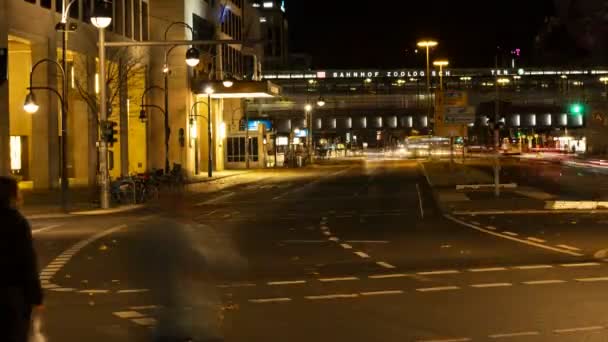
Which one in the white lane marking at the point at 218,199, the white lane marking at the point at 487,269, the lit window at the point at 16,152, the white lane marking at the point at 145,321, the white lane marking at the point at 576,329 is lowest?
the white lane marking at the point at 487,269

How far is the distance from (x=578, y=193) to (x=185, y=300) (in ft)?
107

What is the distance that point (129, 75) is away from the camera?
59844 millimetres

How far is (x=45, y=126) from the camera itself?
173 feet

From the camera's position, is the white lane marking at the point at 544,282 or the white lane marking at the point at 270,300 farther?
the white lane marking at the point at 544,282

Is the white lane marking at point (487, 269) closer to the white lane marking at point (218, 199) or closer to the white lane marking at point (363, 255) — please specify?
the white lane marking at point (363, 255)

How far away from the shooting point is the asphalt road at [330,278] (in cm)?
1079

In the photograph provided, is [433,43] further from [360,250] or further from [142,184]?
[360,250]

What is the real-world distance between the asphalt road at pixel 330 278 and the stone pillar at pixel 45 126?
2384 centimetres

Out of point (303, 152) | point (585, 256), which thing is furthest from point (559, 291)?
point (303, 152)

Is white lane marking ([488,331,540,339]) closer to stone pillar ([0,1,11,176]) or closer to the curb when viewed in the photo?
the curb

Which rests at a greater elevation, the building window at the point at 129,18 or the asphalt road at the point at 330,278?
the building window at the point at 129,18

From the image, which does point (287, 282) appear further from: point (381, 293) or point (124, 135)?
point (124, 135)

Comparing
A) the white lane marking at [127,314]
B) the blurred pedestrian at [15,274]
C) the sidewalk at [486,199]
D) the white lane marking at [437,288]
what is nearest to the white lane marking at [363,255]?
the white lane marking at [437,288]

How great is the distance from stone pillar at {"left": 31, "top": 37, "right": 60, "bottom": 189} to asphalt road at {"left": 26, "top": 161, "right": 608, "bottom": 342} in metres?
23.8
